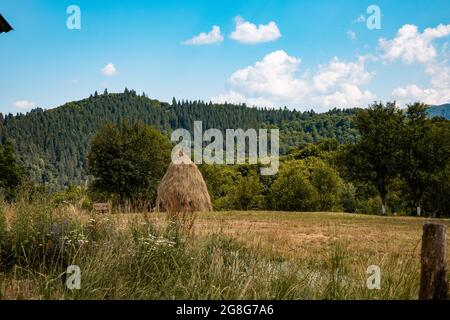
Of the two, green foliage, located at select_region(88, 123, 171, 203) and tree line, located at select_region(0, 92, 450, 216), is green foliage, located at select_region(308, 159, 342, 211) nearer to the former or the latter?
tree line, located at select_region(0, 92, 450, 216)

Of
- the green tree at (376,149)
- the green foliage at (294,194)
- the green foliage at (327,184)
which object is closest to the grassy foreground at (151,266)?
the green tree at (376,149)

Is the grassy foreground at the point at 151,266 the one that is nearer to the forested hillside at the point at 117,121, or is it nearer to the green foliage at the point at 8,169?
the green foliage at the point at 8,169

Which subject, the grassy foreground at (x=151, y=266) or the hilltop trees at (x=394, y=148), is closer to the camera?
the grassy foreground at (x=151, y=266)

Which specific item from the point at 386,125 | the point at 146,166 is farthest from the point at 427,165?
the point at 146,166

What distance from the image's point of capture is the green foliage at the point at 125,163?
3341cm

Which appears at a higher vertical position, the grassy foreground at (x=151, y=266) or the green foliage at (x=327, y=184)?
the grassy foreground at (x=151, y=266)

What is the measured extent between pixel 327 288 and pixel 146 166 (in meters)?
32.0

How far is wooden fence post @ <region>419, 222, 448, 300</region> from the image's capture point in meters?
4.22

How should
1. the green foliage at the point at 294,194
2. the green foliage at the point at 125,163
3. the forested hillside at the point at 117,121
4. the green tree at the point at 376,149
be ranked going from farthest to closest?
the forested hillside at the point at 117,121 → the green foliage at the point at 294,194 → the green foliage at the point at 125,163 → the green tree at the point at 376,149

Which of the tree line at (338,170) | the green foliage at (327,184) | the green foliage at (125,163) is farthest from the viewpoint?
the green foliage at (327,184)

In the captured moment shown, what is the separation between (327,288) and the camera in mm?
4844

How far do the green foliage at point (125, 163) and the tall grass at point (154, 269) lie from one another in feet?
83.8

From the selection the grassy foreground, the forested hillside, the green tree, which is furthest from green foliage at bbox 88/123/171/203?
the forested hillside
